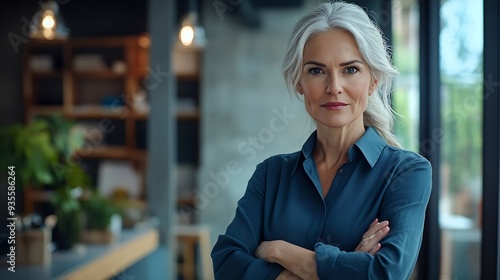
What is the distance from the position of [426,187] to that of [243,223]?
0.39 metres

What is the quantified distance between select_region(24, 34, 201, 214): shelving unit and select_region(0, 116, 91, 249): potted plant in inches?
100

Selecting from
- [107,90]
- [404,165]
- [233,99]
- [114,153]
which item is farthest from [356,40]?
[107,90]

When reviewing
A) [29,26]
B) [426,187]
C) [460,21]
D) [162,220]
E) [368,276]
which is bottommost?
[162,220]

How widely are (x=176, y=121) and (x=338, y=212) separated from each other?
4943mm

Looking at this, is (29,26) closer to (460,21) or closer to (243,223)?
(460,21)

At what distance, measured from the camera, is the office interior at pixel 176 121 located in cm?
316

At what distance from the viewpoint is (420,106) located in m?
3.31

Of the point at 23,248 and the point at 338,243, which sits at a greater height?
the point at 338,243

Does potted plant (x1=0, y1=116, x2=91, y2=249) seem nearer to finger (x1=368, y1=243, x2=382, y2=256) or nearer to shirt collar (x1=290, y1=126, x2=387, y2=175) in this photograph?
shirt collar (x1=290, y1=126, x2=387, y2=175)

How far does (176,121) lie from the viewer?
6.15 m

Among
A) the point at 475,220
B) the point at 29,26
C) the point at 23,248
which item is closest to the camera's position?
the point at 23,248

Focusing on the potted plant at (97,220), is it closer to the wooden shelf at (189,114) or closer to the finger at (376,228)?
the wooden shelf at (189,114)

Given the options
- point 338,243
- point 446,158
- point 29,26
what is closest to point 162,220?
point 446,158

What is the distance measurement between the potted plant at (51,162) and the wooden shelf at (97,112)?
2617 mm
